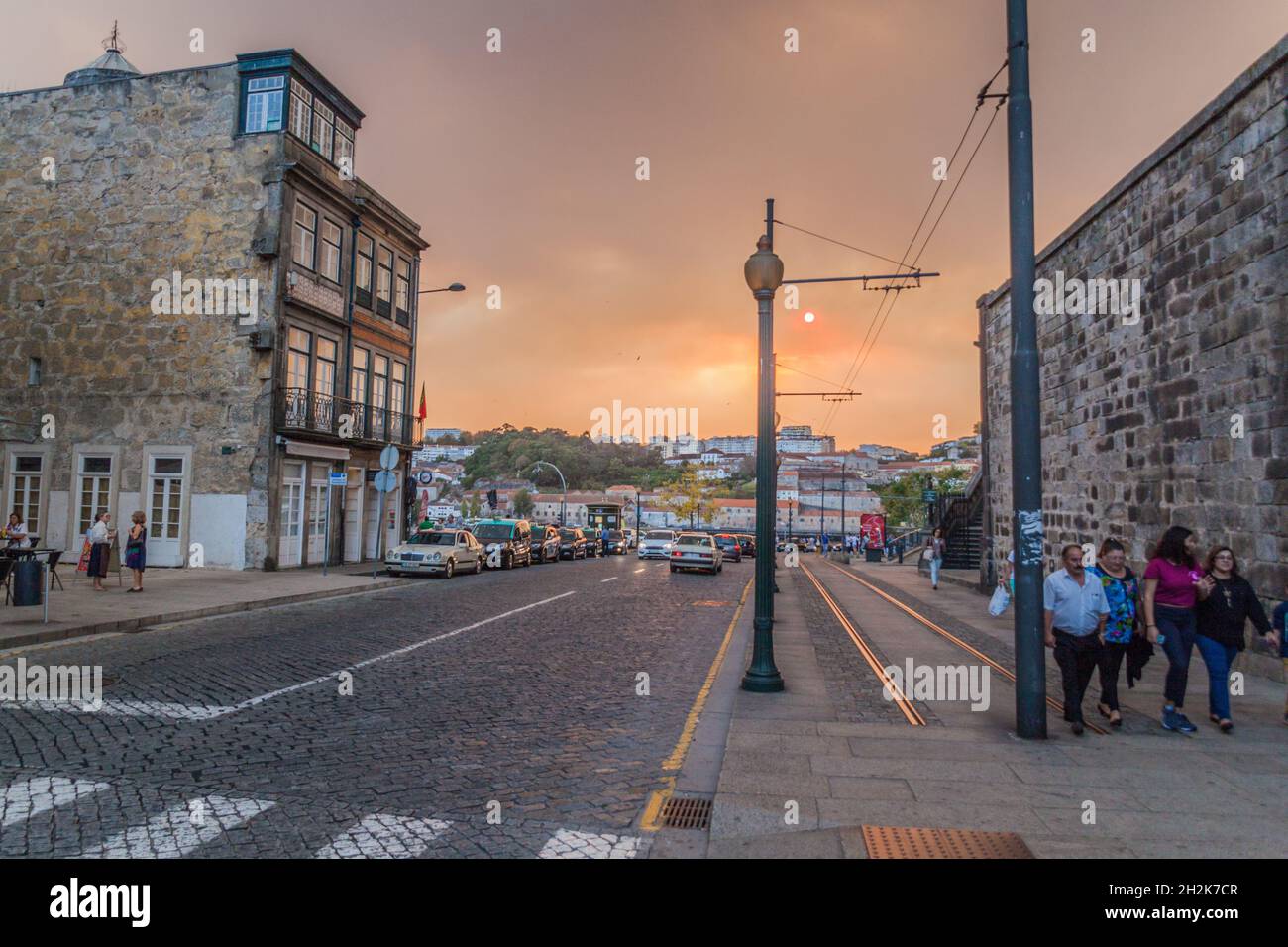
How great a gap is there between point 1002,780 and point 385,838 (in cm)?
387

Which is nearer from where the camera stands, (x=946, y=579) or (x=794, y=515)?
(x=946, y=579)

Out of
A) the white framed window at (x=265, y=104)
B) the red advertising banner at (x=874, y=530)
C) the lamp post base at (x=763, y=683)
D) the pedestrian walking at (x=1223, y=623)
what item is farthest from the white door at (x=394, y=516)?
the red advertising banner at (x=874, y=530)

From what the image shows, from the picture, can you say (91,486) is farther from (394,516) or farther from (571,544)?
(571,544)

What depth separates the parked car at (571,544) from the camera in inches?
1606

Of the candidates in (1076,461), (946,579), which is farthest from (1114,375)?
(946,579)

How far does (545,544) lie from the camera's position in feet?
121

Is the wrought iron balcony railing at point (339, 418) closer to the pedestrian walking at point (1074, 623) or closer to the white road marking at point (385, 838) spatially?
the white road marking at point (385, 838)

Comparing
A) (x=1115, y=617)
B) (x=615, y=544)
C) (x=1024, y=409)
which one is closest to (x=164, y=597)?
(x=1024, y=409)

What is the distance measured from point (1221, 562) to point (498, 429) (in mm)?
125404

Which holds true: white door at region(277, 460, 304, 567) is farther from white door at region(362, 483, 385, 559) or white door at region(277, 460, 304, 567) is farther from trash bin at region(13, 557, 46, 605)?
trash bin at region(13, 557, 46, 605)

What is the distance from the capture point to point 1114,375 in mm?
12992

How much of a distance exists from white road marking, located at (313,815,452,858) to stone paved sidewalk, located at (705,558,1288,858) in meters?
1.52
